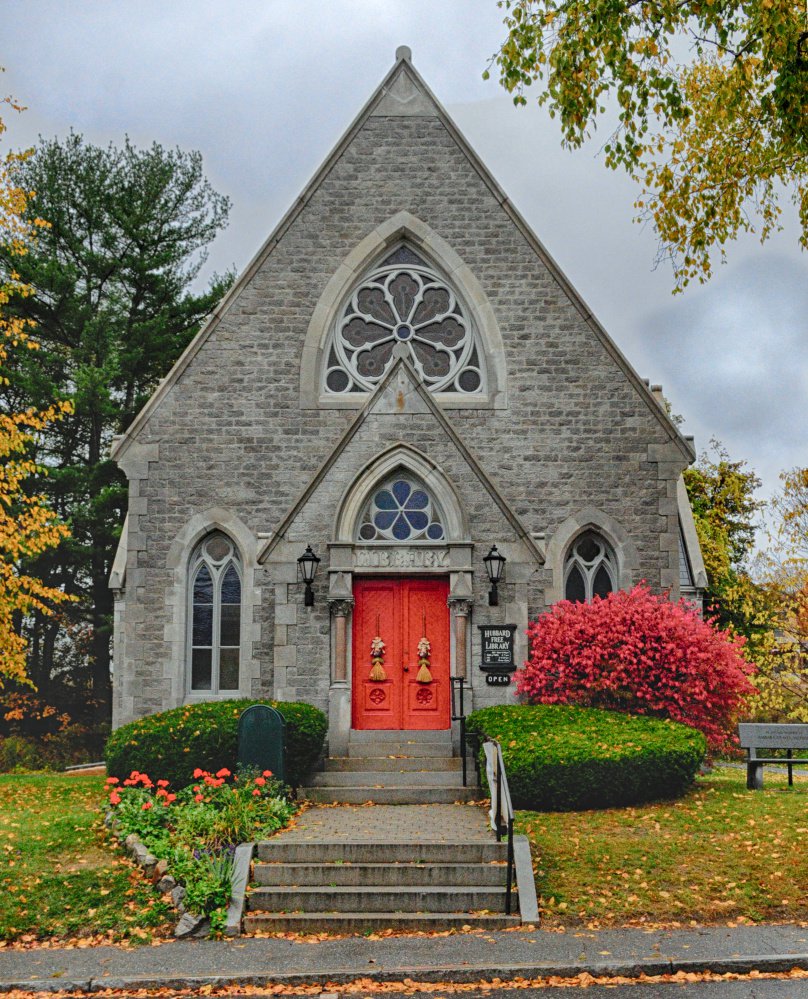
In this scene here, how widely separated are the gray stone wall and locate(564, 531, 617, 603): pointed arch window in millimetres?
472

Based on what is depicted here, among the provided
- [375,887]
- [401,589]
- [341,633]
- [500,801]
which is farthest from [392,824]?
[401,589]

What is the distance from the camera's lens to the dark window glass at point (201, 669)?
56.6 feet

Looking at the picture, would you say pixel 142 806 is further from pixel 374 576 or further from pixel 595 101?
pixel 595 101

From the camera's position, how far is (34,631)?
30406 millimetres

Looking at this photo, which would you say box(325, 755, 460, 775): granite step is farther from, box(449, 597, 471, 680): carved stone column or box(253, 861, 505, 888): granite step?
box(253, 861, 505, 888): granite step

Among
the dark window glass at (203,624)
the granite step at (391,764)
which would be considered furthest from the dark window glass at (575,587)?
the dark window glass at (203,624)

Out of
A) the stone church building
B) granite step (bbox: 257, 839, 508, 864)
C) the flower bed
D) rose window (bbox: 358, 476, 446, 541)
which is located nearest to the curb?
the flower bed

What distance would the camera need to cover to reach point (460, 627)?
1578 centimetres

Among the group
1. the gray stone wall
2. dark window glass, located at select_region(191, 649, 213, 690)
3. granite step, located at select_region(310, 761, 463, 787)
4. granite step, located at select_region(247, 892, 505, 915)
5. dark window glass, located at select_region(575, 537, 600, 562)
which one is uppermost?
the gray stone wall

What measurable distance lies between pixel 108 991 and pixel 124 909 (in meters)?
1.76

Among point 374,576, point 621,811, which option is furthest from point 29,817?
point 621,811

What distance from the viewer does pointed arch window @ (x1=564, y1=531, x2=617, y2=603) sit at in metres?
17.4

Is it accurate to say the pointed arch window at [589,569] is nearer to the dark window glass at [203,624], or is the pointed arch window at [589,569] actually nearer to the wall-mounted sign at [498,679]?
the wall-mounted sign at [498,679]

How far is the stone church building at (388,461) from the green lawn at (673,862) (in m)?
3.60
